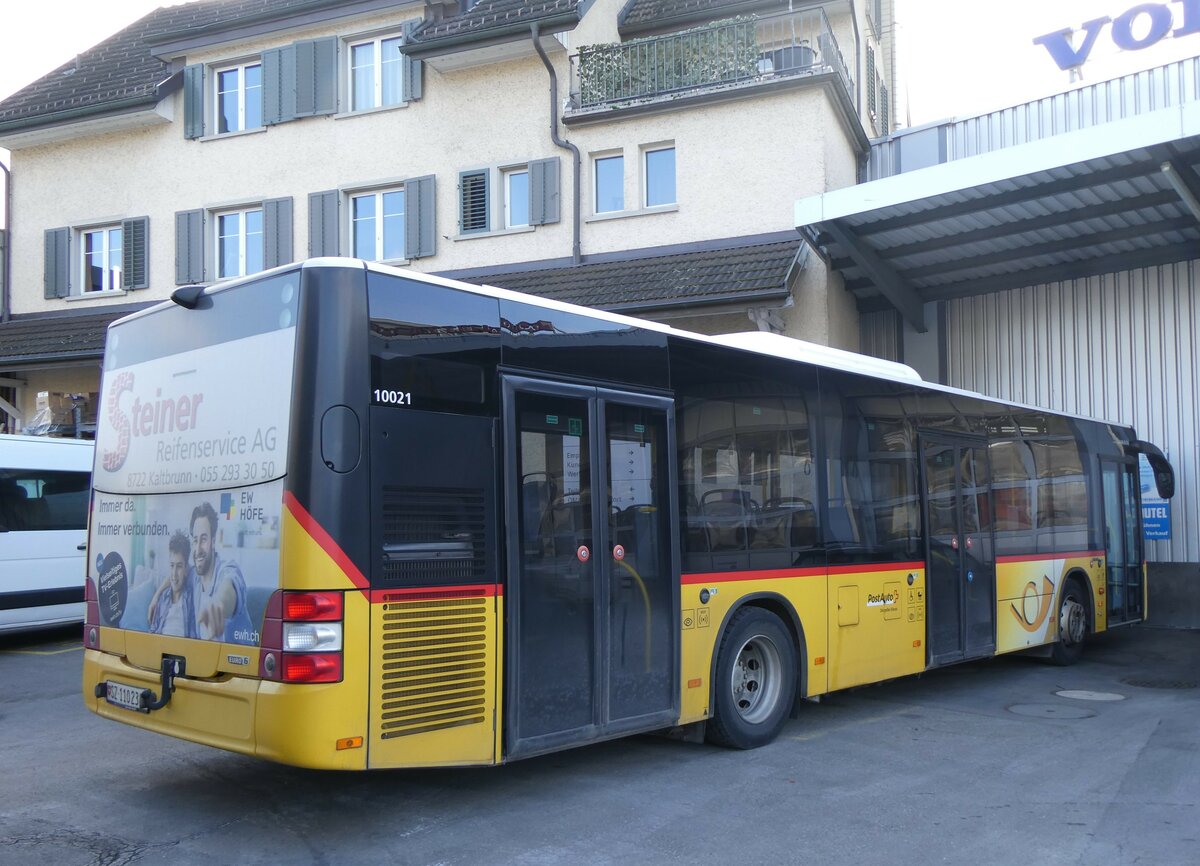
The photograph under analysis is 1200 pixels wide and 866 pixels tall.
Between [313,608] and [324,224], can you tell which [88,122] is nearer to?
[324,224]

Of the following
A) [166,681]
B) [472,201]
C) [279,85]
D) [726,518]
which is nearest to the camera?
[166,681]

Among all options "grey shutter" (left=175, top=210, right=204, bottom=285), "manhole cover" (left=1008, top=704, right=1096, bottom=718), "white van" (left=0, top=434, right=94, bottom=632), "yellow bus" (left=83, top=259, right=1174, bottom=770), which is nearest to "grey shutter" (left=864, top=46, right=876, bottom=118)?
"grey shutter" (left=175, top=210, right=204, bottom=285)

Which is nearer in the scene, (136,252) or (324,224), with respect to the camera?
(324,224)

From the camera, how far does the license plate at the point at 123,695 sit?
631 cm

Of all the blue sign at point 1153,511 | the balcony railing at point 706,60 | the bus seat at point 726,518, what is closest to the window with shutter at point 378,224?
the balcony railing at point 706,60

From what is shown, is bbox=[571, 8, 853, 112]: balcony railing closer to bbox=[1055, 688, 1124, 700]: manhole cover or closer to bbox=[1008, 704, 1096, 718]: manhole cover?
bbox=[1055, 688, 1124, 700]: manhole cover

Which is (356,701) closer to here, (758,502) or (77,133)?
(758,502)

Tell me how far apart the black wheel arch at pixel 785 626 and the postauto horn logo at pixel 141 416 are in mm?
3643

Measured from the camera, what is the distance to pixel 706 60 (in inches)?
666

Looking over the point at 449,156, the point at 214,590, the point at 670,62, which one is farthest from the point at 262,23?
the point at 214,590

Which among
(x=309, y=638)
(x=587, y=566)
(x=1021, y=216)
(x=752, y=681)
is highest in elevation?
(x=1021, y=216)

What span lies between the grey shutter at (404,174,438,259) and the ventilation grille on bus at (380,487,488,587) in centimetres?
1308

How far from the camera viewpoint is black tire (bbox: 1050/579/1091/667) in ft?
40.9

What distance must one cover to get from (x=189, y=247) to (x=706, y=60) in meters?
9.76
